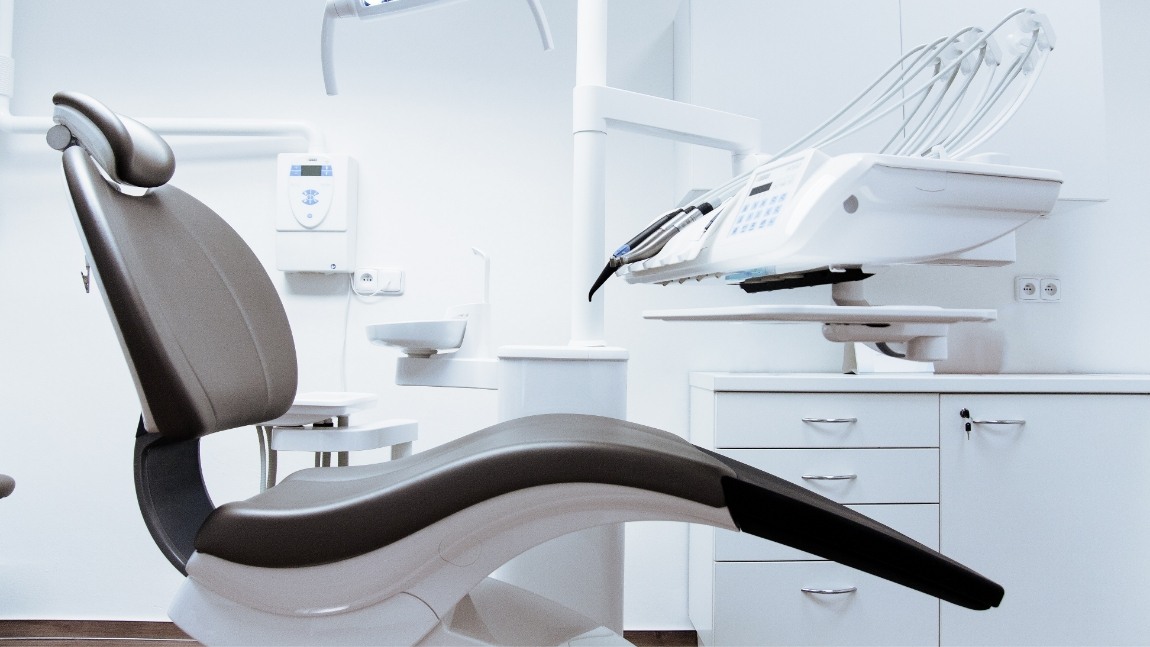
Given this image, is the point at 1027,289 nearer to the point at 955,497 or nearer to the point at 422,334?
the point at 955,497

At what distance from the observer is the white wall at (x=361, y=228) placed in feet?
7.04

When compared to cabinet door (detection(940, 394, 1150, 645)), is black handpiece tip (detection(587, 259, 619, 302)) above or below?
above

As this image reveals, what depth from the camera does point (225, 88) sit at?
2.19 meters

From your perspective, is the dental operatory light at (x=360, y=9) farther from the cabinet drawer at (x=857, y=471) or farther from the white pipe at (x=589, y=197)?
the cabinet drawer at (x=857, y=471)

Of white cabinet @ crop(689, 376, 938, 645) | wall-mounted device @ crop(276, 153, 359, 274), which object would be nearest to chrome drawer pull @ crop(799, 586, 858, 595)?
white cabinet @ crop(689, 376, 938, 645)

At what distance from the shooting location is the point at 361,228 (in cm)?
217

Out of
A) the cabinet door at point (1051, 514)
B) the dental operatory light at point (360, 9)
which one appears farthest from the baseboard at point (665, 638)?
the dental operatory light at point (360, 9)

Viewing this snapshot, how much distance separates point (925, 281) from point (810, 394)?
2.71 feet

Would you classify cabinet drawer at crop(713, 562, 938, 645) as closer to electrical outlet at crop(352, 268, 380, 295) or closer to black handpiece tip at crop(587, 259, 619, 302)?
black handpiece tip at crop(587, 259, 619, 302)

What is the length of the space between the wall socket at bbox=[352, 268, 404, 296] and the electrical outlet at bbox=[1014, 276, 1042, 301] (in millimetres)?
2033

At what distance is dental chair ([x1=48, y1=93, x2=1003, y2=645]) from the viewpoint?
59cm

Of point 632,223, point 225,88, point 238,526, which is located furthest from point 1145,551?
point 225,88

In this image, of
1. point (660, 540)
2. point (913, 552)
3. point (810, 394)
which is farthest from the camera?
point (660, 540)

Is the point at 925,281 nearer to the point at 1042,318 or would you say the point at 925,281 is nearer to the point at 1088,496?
the point at 1042,318
